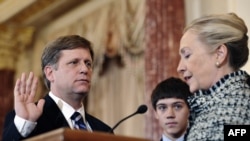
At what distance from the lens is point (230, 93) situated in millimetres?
2348

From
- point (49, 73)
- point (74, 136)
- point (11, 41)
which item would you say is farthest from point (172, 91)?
point (11, 41)

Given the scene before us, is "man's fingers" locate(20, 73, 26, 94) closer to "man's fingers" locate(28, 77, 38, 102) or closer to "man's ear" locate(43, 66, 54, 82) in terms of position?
"man's fingers" locate(28, 77, 38, 102)

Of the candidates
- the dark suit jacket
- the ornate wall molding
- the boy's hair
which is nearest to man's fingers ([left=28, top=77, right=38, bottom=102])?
the dark suit jacket

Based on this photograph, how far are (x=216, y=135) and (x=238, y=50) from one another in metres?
0.45

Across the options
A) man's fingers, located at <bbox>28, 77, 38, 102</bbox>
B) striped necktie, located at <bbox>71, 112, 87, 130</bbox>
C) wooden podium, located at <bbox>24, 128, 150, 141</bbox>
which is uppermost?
man's fingers, located at <bbox>28, 77, 38, 102</bbox>

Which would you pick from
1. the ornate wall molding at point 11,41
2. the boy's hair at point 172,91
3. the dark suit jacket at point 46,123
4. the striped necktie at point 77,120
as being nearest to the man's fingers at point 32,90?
the dark suit jacket at point 46,123

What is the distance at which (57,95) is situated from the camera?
323 centimetres

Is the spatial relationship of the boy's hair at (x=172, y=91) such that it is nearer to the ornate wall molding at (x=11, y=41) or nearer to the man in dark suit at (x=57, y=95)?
the man in dark suit at (x=57, y=95)

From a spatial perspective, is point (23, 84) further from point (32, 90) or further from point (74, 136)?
point (74, 136)

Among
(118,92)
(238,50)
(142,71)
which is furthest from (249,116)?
(118,92)

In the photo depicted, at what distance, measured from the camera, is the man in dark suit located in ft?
9.40

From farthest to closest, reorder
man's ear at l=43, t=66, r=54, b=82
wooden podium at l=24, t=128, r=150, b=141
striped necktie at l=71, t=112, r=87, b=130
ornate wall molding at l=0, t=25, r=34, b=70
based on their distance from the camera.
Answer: ornate wall molding at l=0, t=25, r=34, b=70 → man's ear at l=43, t=66, r=54, b=82 → striped necktie at l=71, t=112, r=87, b=130 → wooden podium at l=24, t=128, r=150, b=141

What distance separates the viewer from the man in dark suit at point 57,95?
287 centimetres

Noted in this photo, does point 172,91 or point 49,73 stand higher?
point 49,73
